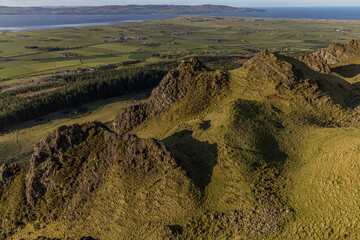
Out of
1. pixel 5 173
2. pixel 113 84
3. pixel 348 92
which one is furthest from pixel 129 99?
pixel 348 92

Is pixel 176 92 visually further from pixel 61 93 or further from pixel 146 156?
pixel 61 93

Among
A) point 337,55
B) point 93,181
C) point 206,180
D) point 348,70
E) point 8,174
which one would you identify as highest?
point 337,55

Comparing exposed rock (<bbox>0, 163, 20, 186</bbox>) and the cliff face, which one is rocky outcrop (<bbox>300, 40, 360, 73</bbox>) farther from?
exposed rock (<bbox>0, 163, 20, 186</bbox>)

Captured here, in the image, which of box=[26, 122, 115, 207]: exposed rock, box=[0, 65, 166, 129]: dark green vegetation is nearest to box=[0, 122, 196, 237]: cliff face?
box=[26, 122, 115, 207]: exposed rock

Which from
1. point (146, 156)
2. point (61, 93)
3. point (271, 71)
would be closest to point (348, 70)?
point (271, 71)

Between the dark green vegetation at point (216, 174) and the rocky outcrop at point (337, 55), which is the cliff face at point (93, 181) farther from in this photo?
the rocky outcrop at point (337, 55)

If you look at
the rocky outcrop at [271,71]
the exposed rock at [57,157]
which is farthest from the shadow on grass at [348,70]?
the exposed rock at [57,157]

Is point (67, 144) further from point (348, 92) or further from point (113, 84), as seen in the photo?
point (113, 84)

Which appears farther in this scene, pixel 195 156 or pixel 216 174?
pixel 195 156
